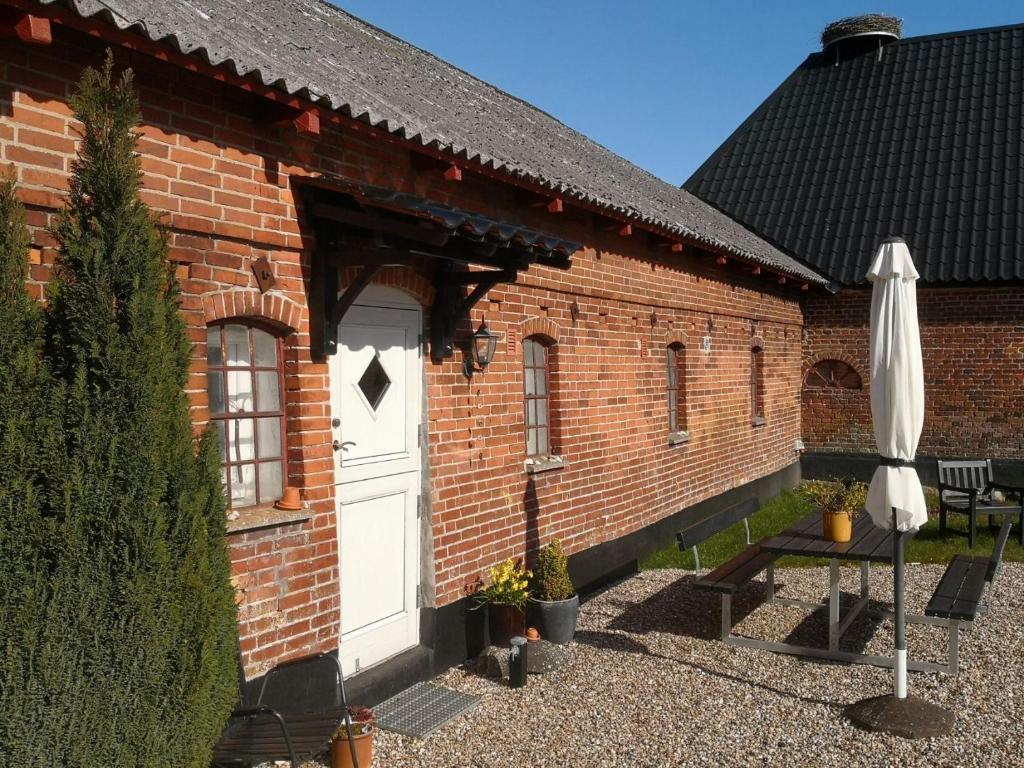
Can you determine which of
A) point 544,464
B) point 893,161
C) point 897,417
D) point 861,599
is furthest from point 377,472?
point 893,161

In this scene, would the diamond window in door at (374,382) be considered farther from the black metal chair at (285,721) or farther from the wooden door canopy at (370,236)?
the black metal chair at (285,721)

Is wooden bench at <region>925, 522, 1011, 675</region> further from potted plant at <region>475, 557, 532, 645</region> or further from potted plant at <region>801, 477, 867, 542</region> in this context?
potted plant at <region>475, 557, 532, 645</region>

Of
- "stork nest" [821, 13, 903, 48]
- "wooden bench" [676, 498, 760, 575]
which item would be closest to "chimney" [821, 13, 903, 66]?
"stork nest" [821, 13, 903, 48]

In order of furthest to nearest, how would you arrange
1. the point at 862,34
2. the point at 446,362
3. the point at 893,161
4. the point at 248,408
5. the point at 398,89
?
1. the point at 862,34
2. the point at 893,161
3. the point at 398,89
4. the point at 446,362
5. the point at 248,408

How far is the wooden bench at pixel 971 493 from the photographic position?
33.9 ft

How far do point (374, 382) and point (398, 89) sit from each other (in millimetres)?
2997

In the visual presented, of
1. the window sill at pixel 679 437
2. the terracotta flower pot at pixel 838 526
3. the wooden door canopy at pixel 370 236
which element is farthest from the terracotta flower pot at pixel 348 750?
the window sill at pixel 679 437

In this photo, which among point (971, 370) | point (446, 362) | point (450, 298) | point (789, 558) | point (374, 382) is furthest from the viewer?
point (971, 370)

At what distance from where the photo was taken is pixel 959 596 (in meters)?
6.10

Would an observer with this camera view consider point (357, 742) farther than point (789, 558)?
No

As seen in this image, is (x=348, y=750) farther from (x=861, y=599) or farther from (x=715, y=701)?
(x=861, y=599)

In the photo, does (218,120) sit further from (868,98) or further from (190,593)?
(868,98)

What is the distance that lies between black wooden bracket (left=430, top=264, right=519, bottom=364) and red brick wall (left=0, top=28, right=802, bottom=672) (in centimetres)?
20

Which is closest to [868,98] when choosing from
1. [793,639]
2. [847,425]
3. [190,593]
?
[847,425]
